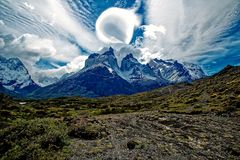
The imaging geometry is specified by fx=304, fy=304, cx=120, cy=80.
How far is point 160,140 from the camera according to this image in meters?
41.3

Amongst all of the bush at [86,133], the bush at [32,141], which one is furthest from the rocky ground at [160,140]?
the bush at [32,141]

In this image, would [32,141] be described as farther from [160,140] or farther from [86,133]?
[160,140]

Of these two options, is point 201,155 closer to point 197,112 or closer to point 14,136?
point 14,136

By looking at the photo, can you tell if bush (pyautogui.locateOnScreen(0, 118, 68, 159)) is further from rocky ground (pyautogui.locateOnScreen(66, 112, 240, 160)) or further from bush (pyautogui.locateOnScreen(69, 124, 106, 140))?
bush (pyautogui.locateOnScreen(69, 124, 106, 140))

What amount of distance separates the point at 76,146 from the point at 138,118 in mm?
24209

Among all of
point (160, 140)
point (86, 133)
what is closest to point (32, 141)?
point (86, 133)

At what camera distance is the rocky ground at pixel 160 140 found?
35.0m

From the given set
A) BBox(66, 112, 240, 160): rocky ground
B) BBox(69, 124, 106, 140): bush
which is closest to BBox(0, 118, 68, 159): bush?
BBox(66, 112, 240, 160): rocky ground

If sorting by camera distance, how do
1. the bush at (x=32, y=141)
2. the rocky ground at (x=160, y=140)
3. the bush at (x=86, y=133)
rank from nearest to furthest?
the bush at (x=32, y=141) < the rocky ground at (x=160, y=140) < the bush at (x=86, y=133)

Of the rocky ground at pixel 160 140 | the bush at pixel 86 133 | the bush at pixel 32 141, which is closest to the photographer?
the bush at pixel 32 141

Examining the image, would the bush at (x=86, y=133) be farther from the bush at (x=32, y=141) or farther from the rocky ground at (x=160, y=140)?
the bush at (x=32, y=141)

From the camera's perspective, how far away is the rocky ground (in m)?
35.0

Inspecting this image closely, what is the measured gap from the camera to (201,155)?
35.7 meters

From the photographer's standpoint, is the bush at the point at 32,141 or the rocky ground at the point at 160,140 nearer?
the bush at the point at 32,141
